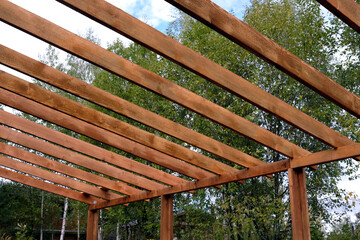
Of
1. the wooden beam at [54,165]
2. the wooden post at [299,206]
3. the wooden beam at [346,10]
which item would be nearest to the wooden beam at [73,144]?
the wooden beam at [54,165]

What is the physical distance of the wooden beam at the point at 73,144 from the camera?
5027 millimetres

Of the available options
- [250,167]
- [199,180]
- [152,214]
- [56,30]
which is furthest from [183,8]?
[152,214]

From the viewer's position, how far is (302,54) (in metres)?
9.79

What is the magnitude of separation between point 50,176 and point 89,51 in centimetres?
450

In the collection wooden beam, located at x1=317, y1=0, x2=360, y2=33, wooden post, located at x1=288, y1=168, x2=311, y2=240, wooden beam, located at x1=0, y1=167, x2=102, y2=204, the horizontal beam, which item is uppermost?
wooden beam, located at x1=317, y1=0, x2=360, y2=33

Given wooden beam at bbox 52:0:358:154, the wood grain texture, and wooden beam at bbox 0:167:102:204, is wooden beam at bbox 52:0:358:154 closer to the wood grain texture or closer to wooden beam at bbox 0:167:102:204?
the wood grain texture

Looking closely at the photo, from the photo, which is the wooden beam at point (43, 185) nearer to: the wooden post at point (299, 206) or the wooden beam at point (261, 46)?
the wooden post at point (299, 206)

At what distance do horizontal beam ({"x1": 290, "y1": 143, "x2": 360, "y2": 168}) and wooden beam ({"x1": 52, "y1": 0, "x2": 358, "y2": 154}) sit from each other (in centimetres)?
8

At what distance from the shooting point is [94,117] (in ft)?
14.3

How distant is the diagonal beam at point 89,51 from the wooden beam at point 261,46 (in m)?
1.01

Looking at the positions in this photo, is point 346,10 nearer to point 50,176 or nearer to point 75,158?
point 75,158

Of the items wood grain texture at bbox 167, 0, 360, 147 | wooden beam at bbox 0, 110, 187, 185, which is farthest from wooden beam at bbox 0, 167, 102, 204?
wood grain texture at bbox 167, 0, 360, 147

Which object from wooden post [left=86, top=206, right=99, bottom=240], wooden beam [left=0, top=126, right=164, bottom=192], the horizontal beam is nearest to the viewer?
the horizontal beam

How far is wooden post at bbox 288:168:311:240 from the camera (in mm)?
4285
